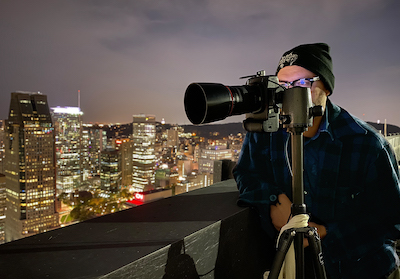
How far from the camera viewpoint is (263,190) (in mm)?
1031

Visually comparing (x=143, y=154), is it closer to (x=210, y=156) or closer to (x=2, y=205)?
(x=210, y=156)

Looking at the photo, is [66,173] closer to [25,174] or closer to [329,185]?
[25,174]

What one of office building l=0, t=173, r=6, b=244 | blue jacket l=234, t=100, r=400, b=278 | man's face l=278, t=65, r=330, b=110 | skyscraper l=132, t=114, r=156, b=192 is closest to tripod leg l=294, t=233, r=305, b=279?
blue jacket l=234, t=100, r=400, b=278

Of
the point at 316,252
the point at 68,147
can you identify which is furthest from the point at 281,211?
the point at 68,147

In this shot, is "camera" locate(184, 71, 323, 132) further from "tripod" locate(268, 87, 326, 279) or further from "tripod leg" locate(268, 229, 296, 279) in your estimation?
"tripod leg" locate(268, 229, 296, 279)

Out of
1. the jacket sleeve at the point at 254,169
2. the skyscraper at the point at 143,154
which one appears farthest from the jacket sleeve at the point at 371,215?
the skyscraper at the point at 143,154

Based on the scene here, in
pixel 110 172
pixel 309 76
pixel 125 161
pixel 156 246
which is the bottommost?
pixel 110 172

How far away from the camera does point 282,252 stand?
657 millimetres

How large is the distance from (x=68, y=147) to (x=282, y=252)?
5412 cm

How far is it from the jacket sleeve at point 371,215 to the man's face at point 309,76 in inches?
10.5

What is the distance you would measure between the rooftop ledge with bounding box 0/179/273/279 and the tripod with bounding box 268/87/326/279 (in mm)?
302

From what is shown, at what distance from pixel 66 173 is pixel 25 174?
1268cm

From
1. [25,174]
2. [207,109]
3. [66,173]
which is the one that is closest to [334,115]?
[207,109]

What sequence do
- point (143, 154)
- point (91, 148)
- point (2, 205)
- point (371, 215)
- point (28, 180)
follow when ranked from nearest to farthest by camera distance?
point (371, 215) < point (28, 180) < point (2, 205) < point (143, 154) < point (91, 148)
